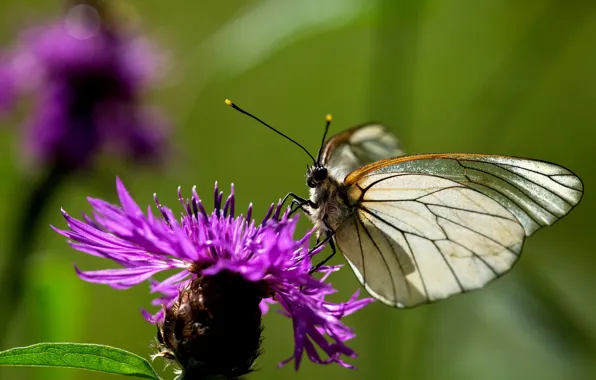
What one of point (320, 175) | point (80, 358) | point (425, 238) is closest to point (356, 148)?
point (320, 175)

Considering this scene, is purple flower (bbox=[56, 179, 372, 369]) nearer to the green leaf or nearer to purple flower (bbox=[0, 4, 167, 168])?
the green leaf

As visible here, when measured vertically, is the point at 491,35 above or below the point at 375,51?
above

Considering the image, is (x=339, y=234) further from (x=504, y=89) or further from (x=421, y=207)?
(x=504, y=89)

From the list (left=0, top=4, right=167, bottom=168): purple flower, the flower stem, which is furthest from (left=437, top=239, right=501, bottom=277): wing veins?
(left=0, top=4, right=167, bottom=168): purple flower

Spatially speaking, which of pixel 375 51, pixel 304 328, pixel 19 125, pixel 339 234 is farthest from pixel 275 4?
pixel 19 125

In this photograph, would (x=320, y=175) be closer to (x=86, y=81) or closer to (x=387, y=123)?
(x=387, y=123)
